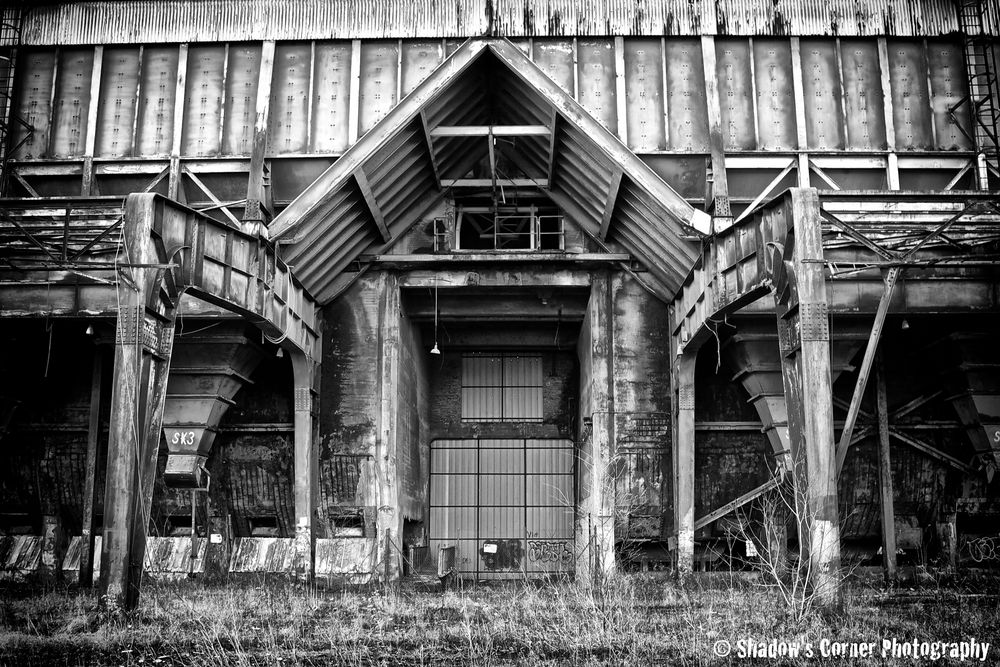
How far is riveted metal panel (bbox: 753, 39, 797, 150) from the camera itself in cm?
1828

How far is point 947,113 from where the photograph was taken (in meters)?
18.4

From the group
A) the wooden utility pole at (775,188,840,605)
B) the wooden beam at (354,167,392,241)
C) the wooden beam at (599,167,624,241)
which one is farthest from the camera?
the wooden beam at (354,167,392,241)

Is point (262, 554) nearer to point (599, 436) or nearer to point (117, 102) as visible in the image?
point (599, 436)

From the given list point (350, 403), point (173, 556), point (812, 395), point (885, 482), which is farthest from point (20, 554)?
point (885, 482)

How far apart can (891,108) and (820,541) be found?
35.8 feet

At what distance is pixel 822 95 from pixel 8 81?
16.7 m

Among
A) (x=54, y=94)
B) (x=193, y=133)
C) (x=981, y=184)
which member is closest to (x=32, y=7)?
(x=54, y=94)

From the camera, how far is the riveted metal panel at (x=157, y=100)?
18.6m

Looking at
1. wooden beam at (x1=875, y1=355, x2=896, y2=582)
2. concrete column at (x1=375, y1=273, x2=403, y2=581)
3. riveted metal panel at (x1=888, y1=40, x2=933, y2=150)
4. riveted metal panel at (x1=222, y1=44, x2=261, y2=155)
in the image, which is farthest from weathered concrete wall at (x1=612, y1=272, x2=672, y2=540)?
riveted metal panel at (x1=222, y1=44, x2=261, y2=155)

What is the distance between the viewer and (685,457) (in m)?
17.5

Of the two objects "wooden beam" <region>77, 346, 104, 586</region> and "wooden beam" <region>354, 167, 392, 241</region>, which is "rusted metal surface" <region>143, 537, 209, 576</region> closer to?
"wooden beam" <region>77, 346, 104, 586</region>

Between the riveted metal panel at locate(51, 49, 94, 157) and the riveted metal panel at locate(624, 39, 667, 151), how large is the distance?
36.6ft

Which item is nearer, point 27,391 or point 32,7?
point 27,391

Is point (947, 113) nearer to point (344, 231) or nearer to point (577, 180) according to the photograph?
point (577, 180)
